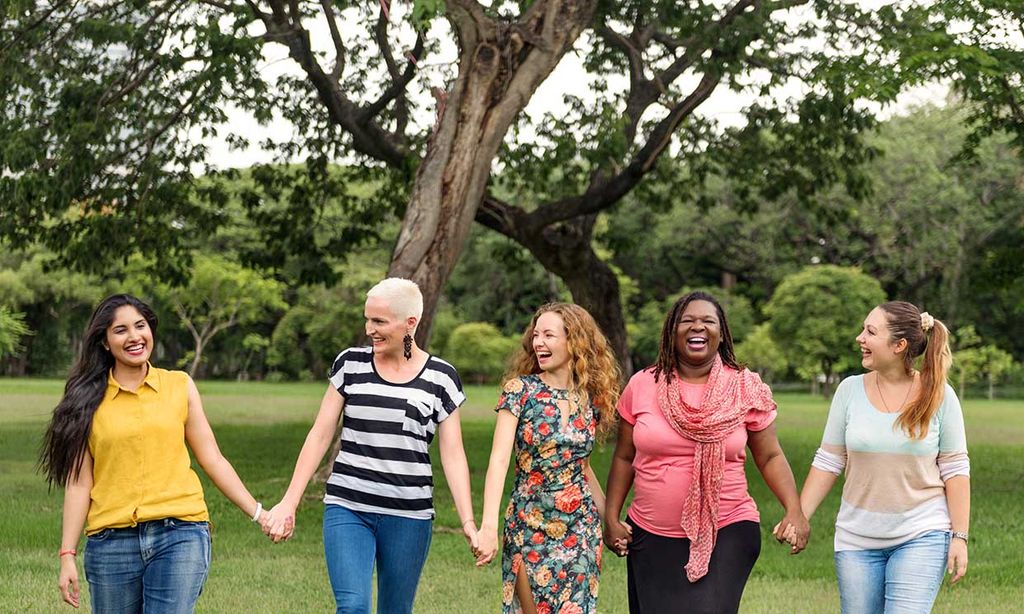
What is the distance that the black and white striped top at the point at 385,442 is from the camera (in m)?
5.41

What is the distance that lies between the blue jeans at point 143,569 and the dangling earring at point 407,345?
3.91 feet

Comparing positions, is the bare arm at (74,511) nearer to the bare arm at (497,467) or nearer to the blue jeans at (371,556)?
the blue jeans at (371,556)

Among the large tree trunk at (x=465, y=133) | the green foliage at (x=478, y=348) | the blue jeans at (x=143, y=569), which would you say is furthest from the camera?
the green foliage at (x=478, y=348)

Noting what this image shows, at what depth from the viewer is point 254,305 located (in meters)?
59.5

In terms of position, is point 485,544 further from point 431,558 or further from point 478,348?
point 478,348

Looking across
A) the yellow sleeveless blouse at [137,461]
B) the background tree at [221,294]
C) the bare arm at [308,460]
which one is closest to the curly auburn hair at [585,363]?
the bare arm at [308,460]

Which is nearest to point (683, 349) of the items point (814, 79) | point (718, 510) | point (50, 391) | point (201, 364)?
point (718, 510)

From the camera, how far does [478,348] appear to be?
200 ft

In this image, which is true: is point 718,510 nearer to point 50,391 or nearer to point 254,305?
point 50,391

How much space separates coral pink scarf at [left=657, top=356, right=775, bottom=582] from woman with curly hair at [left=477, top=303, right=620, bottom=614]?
1.21 ft

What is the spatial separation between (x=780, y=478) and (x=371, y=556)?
1.71 m

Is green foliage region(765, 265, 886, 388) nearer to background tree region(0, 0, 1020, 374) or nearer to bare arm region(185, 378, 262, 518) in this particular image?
background tree region(0, 0, 1020, 374)

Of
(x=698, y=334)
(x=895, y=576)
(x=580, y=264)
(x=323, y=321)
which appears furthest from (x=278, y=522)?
(x=323, y=321)

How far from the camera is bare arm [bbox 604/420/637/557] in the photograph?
557 cm
